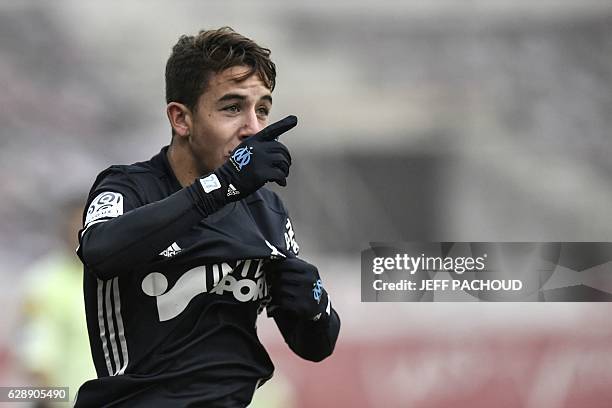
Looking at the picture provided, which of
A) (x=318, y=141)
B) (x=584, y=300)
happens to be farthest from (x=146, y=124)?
(x=584, y=300)

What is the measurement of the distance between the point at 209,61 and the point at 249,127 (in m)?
0.13

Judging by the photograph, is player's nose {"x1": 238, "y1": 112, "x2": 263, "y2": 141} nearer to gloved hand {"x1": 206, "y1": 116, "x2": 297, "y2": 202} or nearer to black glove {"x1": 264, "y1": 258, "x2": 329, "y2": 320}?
gloved hand {"x1": 206, "y1": 116, "x2": 297, "y2": 202}

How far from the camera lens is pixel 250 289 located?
1820 millimetres

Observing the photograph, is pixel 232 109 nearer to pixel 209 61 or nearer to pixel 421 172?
pixel 209 61

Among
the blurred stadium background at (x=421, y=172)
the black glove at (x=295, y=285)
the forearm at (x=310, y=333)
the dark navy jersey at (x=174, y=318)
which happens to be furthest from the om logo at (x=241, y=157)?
the blurred stadium background at (x=421, y=172)

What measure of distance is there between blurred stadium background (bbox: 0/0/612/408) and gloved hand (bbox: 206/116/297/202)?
1.88 meters

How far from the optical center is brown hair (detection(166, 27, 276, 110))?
6.01 feet

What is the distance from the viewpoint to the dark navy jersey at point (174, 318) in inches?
69.0

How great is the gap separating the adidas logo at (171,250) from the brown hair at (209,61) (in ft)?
0.84

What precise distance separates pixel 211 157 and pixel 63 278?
6.11 feet

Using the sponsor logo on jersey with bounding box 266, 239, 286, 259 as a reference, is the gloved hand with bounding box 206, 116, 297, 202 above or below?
above

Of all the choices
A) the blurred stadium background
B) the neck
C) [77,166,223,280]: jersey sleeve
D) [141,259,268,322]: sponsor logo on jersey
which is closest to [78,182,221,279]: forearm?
[77,166,223,280]: jersey sleeve

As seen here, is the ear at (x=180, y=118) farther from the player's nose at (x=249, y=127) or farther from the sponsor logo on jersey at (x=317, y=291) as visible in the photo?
the sponsor logo on jersey at (x=317, y=291)

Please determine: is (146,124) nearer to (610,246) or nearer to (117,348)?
(610,246)
